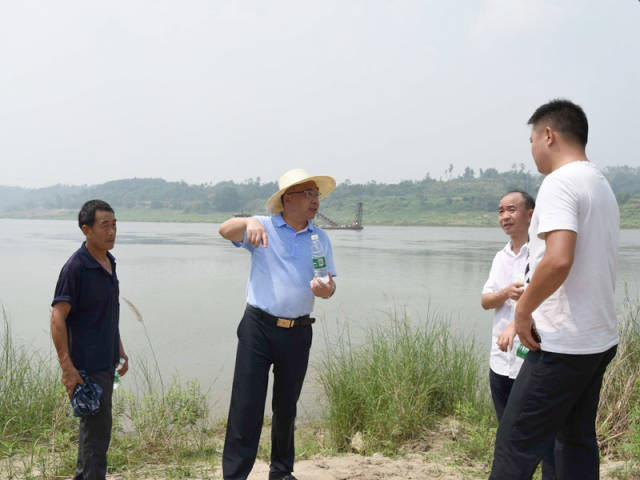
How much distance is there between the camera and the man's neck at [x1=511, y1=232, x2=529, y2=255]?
2824 mm

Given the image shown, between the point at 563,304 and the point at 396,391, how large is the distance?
2.23 m

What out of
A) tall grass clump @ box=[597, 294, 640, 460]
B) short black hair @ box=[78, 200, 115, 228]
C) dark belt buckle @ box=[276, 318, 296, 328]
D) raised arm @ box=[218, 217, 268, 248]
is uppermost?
short black hair @ box=[78, 200, 115, 228]

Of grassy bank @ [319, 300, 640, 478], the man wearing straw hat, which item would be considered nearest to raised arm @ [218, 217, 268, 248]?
the man wearing straw hat

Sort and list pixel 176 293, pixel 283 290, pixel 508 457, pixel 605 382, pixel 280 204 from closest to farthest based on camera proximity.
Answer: pixel 508 457 → pixel 283 290 → pixel 280 204 → pixel 605 382 → pixel 176 293

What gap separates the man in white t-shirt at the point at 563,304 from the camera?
181cm

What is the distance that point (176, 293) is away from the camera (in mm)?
14320

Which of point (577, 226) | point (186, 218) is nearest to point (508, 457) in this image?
point (577, 226)

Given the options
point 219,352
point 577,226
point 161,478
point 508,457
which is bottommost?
point 219,352

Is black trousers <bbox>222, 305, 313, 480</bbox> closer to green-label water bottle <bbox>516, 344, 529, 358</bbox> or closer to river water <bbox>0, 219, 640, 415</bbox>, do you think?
green-label water bottle <bbox>516, 344, 529, 358</bbox>

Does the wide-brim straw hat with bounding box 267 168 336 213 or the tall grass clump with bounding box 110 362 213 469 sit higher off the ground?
the wide-brim straw hat with bounding box 267 168 336 213

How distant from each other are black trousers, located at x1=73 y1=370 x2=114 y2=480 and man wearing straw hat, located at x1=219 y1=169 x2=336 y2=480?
624 mm

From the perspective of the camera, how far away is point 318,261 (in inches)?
105

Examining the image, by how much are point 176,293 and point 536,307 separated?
44.0 ft

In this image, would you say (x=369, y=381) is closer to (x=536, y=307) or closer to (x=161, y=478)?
(x=161, y=478)
